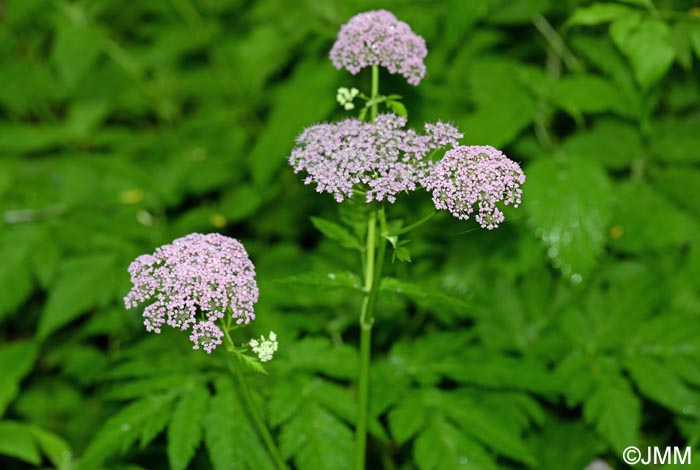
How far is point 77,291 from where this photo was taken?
3.76m

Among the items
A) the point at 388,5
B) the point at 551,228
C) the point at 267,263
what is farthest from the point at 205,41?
the point at 551,228

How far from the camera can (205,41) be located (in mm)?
5535

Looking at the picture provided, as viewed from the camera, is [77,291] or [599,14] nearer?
[599,14]

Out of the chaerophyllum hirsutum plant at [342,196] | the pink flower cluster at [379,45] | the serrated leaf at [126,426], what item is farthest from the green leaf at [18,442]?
the pink flower cluster at [379,45]

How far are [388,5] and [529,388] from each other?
2424mm

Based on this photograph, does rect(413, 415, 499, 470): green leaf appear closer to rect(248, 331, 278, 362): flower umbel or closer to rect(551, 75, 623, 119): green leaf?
rect(248, 331, 278, 362): flower umbel

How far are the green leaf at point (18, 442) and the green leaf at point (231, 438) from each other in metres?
0.93

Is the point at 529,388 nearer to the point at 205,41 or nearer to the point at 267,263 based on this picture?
the point at 267,263

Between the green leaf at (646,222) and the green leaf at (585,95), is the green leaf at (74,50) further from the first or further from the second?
the green leaf at (646,222)

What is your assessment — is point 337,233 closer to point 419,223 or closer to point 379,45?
point 419,223

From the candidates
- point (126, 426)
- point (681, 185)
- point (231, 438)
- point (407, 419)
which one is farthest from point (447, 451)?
point (681, 185)

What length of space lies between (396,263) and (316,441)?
1273 mm

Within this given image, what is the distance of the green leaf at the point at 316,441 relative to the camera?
9.08 ft

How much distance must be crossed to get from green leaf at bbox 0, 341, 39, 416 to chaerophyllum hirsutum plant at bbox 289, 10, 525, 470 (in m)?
1.80
